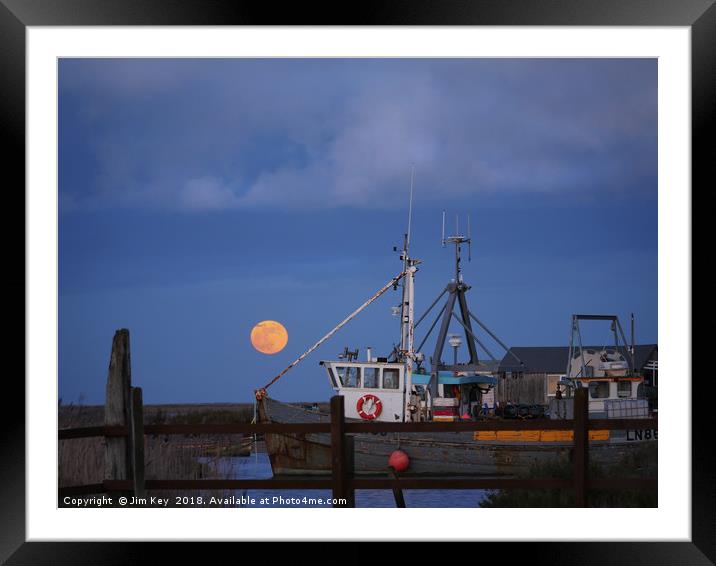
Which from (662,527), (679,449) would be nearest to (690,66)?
(679,449)

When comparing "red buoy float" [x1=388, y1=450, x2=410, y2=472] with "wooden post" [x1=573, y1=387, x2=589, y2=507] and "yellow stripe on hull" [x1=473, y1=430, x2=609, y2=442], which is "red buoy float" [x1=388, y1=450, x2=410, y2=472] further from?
"wooden post" [x1=573, y1=387, x2=589, y2=507]

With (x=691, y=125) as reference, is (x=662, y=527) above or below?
below

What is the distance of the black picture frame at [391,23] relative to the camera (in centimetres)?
411

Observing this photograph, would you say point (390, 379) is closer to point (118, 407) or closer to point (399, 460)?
point (399, 460)

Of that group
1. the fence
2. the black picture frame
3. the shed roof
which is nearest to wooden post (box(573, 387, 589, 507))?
the fence

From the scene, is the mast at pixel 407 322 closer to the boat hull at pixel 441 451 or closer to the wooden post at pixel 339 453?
the boat hull at pixel 441 451

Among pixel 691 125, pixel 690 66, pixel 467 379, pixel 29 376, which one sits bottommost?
pixel 467 379

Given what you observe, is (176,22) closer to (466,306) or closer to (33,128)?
(33,128)

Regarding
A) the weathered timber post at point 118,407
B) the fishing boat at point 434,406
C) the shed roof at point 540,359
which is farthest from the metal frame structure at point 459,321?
the shed roof at point 540,359

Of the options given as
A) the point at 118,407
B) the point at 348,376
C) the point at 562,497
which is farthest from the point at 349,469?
the point at 348,376

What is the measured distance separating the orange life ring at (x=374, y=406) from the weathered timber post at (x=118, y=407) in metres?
9.10

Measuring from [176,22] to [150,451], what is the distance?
582 cm

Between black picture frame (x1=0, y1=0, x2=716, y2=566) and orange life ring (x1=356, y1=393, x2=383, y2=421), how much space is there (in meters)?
10.4

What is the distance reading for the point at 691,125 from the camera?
4.21 metres
